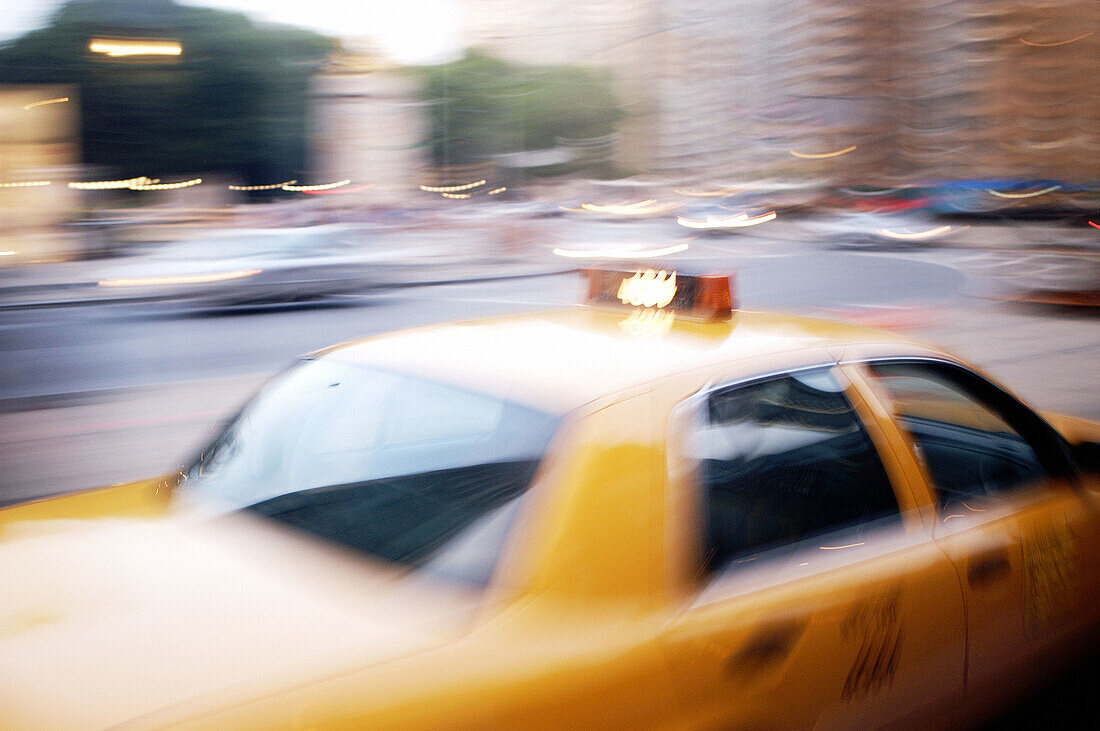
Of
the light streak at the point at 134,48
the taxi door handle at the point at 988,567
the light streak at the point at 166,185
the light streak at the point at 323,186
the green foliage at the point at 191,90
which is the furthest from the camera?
the light streak at the point at 166,185

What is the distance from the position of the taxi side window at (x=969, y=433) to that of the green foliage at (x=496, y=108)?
26.6 m

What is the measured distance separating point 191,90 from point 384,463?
29.0 meters

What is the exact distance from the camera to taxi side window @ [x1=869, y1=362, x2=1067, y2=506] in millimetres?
2679

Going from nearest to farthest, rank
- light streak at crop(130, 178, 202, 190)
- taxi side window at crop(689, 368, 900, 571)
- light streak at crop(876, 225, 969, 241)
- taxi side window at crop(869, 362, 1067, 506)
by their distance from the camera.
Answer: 1. taxi side window at crop(689, 368, 900, 571)
2. taxi side window at crop(869, 362, 1067, 506)
3. light streak at crop(130, 178, 202, 190)
4. light streak at crop(876, 225, 969, 241)

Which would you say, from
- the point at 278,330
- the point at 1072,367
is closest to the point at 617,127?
the point at 278,330

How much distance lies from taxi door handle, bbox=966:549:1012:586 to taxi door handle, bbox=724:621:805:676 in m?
0.67

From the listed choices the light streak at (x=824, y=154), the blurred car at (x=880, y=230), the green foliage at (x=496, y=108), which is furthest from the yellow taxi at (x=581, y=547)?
the light streak at (x=824, y=154)

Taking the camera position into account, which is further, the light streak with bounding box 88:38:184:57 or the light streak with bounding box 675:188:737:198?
the light streak with bounding box 675:188:737:198

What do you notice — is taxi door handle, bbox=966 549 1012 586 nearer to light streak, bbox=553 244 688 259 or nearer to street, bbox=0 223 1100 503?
street, bbox=0 223 1100 503

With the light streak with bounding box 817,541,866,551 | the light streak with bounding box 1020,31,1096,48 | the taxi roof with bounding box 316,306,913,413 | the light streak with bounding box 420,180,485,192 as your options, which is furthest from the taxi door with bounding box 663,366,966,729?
the light streak with bounding box 1020,31,1096,48

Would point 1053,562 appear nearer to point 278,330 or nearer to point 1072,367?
point 1072,367

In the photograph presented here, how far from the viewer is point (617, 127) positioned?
39406 mm

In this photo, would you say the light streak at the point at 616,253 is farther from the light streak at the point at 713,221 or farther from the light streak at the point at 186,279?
the light streak at the point at 713,221

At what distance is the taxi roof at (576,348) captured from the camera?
210cm
